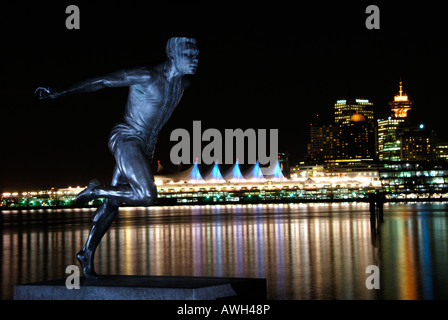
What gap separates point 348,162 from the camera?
19762 centimetres

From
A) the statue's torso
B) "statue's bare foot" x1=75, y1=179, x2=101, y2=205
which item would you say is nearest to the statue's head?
the statue's torso

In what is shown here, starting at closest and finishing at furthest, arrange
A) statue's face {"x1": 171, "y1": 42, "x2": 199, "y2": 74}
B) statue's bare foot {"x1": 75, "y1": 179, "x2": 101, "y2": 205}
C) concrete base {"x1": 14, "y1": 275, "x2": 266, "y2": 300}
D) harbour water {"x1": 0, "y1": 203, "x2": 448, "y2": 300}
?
concrete base {"x1": 14, "y1": 275, "x2": 266, "y2": 300}
statue's bare foot {"x1": 75, "y1": 179, "x2": 101, "y2": 205}
statue's face {"x1": 171, "y1": 42, "x2": 199, "y2": 74}
harbour water {"x1": 0, "y1": 203, "x2": 448, "y2": 300}

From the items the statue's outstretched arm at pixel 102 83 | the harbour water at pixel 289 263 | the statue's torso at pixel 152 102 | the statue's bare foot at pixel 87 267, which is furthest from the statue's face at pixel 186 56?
the harbour water at pixel 289 263

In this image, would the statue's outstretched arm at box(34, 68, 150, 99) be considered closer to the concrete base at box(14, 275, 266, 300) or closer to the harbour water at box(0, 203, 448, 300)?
the concrete base at box(14, 275, 266, 300)

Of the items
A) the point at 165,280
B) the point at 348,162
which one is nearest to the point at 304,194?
the point at 348,162

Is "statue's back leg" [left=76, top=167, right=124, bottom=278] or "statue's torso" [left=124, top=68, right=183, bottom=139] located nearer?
"statue's torso" [left=124, top=68, right=183, bottom=139]

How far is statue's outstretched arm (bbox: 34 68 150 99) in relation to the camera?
23.9ft

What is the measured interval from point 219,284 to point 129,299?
34.1 inches

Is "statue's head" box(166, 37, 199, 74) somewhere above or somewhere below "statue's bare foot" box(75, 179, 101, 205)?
above

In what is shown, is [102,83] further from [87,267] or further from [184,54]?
[87,267]

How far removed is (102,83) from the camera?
7371 millimetres

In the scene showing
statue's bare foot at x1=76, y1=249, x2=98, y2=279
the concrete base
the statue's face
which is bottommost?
the concrete base

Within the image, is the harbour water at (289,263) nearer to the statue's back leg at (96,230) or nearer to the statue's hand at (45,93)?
the statue's back leg at (96,230)

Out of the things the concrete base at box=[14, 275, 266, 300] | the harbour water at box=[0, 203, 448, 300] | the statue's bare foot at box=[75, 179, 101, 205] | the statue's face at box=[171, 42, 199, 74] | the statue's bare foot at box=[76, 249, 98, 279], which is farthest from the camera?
the harbour water at box=[0, 203, 448, 300]
